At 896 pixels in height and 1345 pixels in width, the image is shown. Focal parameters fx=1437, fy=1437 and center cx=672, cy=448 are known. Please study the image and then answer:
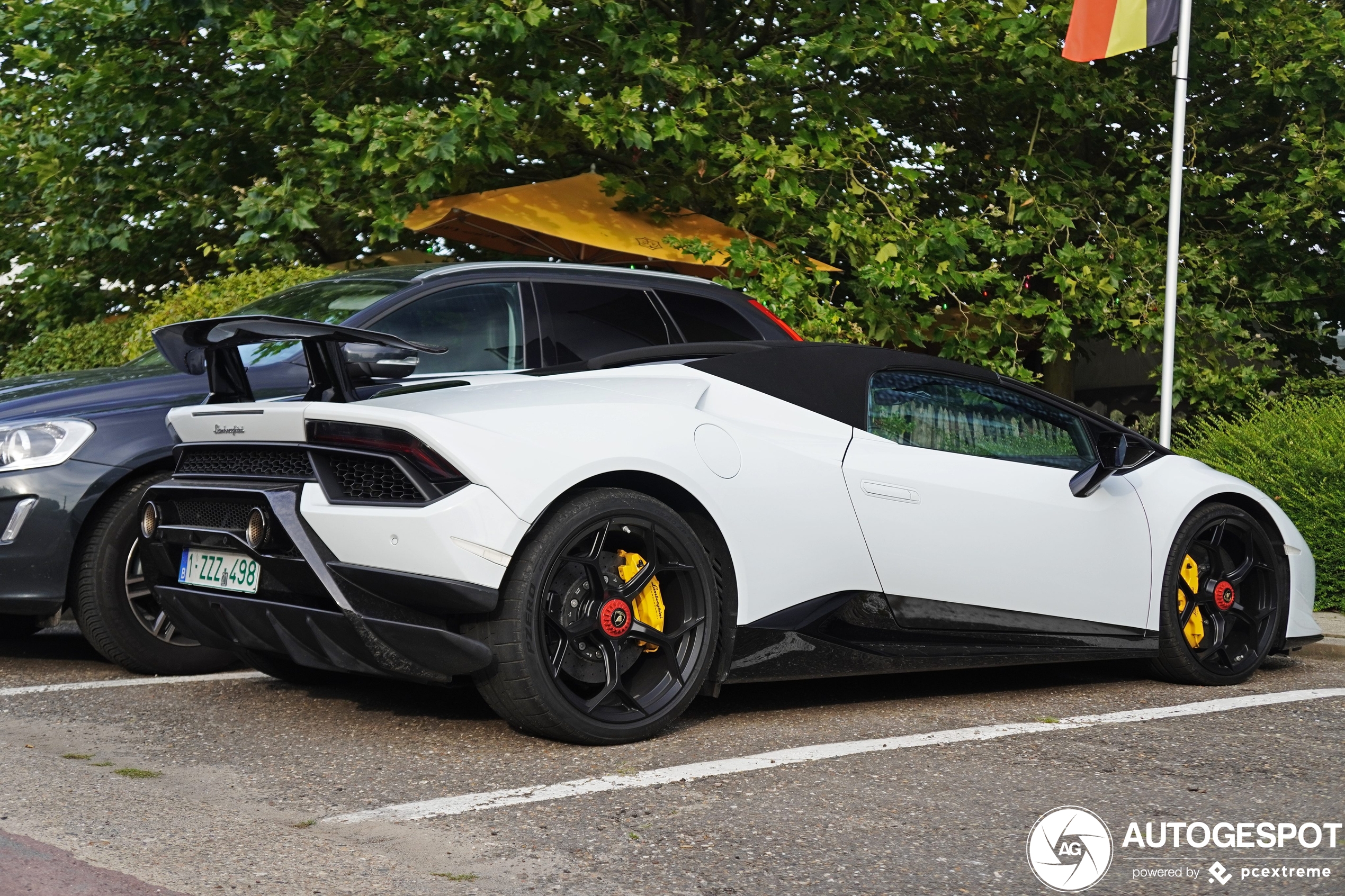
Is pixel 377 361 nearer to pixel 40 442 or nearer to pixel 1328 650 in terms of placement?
pixel 40 442

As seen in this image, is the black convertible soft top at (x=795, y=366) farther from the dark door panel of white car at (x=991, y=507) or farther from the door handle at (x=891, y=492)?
the door handle at (x=891, y=492)

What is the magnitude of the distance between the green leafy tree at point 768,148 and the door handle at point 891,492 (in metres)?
5.89

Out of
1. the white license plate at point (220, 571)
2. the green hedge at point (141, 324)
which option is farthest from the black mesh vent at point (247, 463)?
the green hedge at point (141, 324)

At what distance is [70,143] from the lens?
41.9 feet

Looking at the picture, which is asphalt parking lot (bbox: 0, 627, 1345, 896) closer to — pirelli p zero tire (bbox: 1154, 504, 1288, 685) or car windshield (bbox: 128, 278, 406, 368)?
pirelli p zero tire (bbox: 1154, 504, 1288, 685)

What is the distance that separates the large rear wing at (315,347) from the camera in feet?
14.2

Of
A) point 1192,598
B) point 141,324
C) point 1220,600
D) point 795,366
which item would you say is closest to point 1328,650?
point 1220,600

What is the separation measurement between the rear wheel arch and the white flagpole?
600cm

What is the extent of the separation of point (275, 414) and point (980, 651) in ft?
8.72

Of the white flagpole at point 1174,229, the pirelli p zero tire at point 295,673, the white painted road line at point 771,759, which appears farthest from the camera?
the white flagpole at point 1174,229

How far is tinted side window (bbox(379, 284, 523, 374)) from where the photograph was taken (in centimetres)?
577

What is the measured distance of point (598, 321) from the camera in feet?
20.6

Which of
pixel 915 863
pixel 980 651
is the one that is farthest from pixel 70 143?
pixel 915 863

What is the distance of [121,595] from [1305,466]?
6.55 meters
